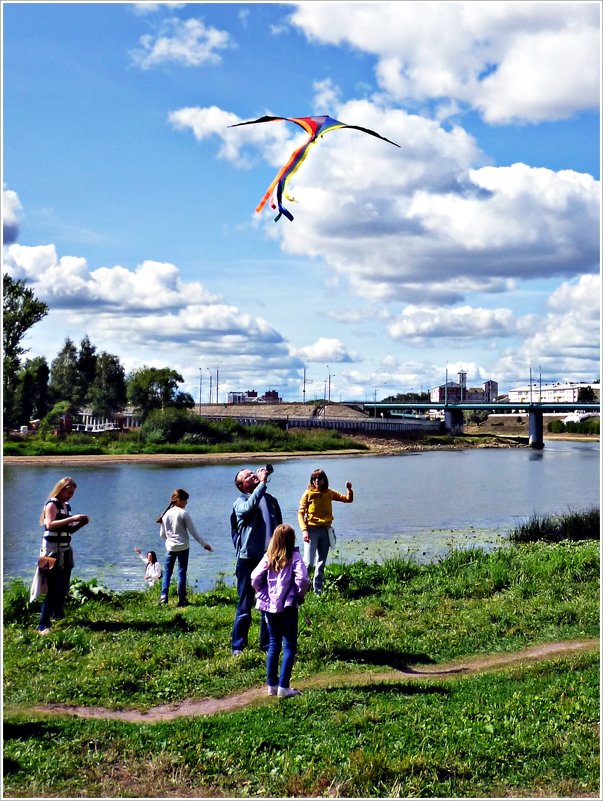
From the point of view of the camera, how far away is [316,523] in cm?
1288

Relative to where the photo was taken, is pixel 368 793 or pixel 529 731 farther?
pixel 529 731

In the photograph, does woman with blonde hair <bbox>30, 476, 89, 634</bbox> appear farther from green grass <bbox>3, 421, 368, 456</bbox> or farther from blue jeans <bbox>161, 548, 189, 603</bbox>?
green grass <bbox>3, 421, 368, 456</bbox>

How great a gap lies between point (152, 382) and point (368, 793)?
76823mm

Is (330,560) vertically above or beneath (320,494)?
beneath

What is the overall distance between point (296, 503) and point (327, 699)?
2560 cm

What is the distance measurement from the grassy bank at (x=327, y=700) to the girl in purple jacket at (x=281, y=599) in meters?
0.29

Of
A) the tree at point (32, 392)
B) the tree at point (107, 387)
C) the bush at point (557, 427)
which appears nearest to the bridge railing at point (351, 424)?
the tree at point (107, 387)

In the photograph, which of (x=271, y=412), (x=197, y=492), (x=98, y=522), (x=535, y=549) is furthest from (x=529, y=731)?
(x=271, y=412)

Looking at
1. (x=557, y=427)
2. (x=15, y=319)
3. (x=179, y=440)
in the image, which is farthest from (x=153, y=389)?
(x=557, y=427)

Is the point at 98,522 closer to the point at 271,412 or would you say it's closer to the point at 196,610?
the point at 196,610

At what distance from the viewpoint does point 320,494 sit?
42.1 feet

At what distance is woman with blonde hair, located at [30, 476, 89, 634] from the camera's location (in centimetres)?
1021

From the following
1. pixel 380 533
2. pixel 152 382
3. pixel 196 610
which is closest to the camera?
pixel 196 610

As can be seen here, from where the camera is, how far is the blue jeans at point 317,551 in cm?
1291
